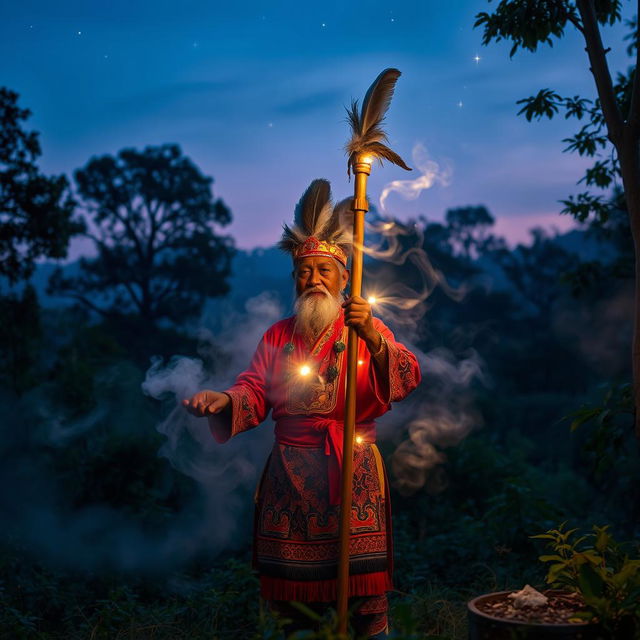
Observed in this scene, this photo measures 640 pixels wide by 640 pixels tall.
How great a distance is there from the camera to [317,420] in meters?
3.77

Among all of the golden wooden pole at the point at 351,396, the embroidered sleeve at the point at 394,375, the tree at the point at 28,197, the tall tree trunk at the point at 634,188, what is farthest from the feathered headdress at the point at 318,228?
the tree at the point at 28,197

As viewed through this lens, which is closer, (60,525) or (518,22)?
(518,22)

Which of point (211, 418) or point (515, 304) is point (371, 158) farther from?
point (515, 304)

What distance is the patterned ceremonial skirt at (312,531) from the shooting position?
3.58 m

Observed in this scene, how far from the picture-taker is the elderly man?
3.60 m

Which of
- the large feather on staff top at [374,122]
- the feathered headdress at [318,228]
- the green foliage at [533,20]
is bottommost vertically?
the feathered headdress at [318,228]

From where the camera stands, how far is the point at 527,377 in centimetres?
2100

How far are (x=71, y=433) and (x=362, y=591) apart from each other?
6.04 meters

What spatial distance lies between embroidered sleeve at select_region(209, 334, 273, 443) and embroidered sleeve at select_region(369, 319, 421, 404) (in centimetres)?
59

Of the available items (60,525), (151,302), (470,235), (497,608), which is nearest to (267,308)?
(60,525)

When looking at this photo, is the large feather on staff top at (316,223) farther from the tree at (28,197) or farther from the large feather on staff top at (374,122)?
the tree at (28,197)

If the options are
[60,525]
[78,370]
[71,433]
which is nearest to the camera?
[60,525]

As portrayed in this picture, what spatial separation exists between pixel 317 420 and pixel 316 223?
1033 mm

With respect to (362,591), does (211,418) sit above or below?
above
